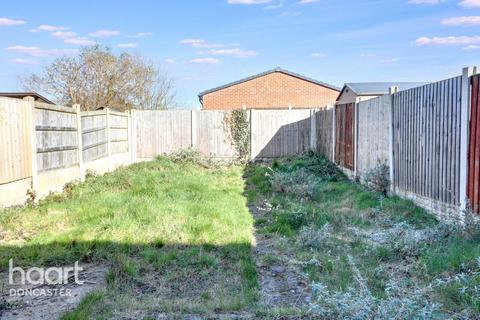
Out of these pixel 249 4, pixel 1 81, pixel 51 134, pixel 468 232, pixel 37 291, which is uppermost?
pixel 249 4

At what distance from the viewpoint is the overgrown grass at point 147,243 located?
280 centimetres

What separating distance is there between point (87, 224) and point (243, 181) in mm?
4843

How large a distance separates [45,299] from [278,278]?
1908mm

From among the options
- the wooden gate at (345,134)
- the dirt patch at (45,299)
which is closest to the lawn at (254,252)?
the dirt patch at (45,299)

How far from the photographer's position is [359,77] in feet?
84.7

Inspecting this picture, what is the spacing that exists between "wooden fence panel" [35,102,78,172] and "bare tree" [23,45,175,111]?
11309 mm

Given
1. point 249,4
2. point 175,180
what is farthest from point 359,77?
point 175,180

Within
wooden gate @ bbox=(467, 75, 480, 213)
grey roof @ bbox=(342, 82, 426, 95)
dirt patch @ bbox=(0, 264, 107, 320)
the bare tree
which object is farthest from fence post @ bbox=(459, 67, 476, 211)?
the bare tree

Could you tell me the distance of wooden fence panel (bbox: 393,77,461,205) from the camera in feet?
13.7

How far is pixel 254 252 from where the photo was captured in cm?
397

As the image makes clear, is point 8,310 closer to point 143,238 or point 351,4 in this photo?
point 143,238

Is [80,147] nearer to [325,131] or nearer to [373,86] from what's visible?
[325,131]

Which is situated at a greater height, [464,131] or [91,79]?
[91,79]

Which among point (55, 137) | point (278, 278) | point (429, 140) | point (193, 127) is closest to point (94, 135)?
point (55, 137)
